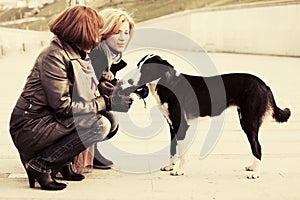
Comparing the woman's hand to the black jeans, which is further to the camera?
the woman's hand

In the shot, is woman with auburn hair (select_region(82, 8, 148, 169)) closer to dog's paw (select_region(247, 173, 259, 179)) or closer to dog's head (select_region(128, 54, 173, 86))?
dog's head (select_region(128, 54, 173, 86))

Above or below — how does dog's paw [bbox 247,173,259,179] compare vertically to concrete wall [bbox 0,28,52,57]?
above

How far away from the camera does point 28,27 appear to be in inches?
1192

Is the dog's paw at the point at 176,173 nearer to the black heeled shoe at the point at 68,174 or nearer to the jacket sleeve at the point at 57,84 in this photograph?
the black heeled shoe at the point at 68,174

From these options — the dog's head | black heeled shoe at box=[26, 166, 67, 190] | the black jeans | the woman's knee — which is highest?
the dog's head

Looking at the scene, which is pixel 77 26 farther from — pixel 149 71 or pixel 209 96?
pixel 209 96

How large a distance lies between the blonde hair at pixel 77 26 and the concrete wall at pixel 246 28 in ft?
58.1

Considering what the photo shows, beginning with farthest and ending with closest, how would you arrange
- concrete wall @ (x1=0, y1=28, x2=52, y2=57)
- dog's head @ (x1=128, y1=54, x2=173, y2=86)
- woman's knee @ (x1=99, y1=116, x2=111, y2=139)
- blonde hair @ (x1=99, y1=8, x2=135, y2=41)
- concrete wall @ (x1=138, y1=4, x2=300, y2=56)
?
concrete wall @ (x1=0, y1=28, x2=52, y2=57) → concrete wall @ (x1=138, y1=4, x2=300, y2=56) → blonde hair @ (x1=99, y1=8, x2=135, y2=41) → dog's head @ (x1=128, y1=54, x2=173, y2=86) → woman's knee @ (x1=99, y1=116, x2=111, y2=139)

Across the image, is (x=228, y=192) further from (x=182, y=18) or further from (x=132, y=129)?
(x=182, y=18)

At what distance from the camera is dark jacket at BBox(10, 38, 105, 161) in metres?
3.50

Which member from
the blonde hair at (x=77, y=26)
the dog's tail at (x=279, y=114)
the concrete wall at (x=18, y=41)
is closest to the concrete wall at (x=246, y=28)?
the concrete wall at (x=18, y=41)

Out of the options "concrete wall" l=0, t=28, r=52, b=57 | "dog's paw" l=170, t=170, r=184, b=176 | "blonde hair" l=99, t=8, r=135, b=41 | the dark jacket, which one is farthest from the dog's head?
"concrete wall" l=0, t=28, r=52, b=57

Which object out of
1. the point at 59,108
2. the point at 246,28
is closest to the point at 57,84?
the point at 59,108

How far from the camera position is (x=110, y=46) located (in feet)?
13.4
